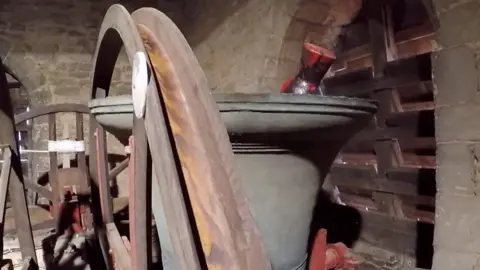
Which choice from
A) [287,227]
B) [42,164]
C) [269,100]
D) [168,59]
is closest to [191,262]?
[168,59]

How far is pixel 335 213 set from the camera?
2891 mm

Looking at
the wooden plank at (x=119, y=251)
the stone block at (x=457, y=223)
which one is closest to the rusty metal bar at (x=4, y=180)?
the wooden plank at (x=119, y=251)

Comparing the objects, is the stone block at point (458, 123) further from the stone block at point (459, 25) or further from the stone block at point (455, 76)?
the stone block at point (459, 25)

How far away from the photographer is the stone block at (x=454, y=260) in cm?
148

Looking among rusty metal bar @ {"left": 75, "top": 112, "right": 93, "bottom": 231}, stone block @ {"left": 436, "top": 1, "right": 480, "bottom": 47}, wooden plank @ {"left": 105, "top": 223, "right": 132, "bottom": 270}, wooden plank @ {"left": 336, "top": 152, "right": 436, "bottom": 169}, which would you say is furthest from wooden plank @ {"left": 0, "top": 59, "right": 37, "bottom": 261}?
wooden plank @ {"left": 336, "top": 152, "right": 436, "bottom": 169}

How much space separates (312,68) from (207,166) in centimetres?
68

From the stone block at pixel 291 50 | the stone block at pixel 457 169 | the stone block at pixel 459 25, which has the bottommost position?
the stone block at pixel 457 169

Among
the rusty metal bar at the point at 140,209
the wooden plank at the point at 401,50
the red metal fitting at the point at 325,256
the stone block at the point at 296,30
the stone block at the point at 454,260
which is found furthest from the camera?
the stone block at the point at 296,30

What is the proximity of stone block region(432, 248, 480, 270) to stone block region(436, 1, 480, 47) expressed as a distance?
0.66 meters

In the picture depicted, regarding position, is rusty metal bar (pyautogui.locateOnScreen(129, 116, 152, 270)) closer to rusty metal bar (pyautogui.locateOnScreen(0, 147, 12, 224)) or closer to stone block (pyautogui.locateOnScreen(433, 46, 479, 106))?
rusty metal bar (pyautogui.locateOnScreen(0, 147, 12, 224))

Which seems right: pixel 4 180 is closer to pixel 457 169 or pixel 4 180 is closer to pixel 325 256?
pixel 325 256

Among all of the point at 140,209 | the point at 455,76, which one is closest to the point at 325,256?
the point at 140,209

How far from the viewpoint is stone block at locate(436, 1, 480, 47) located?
4.99 ft

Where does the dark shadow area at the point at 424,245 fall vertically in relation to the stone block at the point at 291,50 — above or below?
below
